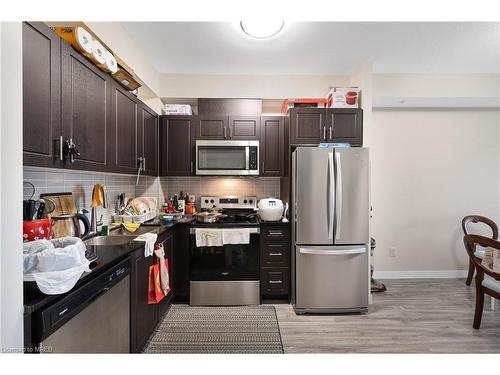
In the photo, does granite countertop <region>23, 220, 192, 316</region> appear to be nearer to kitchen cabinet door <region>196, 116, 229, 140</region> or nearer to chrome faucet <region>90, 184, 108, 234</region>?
chrome faucet <region>90, 184, 108, 234</region>

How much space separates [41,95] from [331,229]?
7.77 feet

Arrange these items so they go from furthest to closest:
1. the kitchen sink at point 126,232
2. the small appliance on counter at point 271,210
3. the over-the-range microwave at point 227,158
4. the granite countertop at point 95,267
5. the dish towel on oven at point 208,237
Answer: the over-the-range microwave at point 227,158
the small appliance on counter at point 271,210
the dish towel on oven at point 208,237
the kitchen sink at point 126,232
the granite countertop at point 95,267

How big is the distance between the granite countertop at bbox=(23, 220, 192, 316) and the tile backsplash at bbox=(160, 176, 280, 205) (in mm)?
1076

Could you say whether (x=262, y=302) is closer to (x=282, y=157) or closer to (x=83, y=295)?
(x=282, y=157)

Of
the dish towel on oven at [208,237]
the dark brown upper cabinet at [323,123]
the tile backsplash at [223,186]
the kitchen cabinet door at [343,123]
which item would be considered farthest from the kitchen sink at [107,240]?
the kitchen cabinet door at [343,123]

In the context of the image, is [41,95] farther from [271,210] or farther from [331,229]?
→ [331,229]

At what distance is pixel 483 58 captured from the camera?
277 cm

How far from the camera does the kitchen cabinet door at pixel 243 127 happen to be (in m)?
3.09

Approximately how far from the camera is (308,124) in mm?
2852

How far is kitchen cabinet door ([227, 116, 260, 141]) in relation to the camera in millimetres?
3094

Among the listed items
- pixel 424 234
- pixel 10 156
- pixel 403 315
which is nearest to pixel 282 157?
pixel 403 315

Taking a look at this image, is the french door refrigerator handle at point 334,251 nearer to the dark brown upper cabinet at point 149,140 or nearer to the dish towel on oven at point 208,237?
the dish towel on oven at point 208,237

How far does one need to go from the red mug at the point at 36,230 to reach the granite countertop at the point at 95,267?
0.29m

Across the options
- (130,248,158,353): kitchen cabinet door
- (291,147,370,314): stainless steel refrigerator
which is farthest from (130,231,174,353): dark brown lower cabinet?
(291,147,370,314): stainless steel refrigerator
